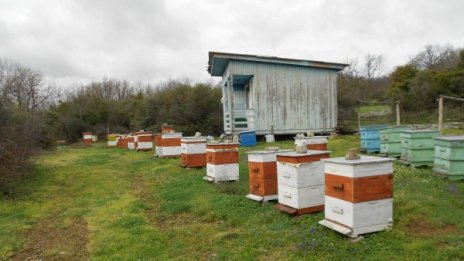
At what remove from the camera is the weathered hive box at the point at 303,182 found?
248 inches

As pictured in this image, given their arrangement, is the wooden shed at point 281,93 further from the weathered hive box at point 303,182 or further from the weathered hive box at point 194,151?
the weathered hive box at point 303,182

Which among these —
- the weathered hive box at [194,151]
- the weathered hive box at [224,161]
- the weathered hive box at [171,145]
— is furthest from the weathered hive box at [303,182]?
the weathered hive box at [171,145]

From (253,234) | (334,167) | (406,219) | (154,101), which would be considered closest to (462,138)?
(406,219)

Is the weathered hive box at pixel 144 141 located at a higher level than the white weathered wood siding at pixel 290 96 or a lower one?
lower

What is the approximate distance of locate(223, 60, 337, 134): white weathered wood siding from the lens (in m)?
21.0

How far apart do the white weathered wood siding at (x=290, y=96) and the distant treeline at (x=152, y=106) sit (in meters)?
2.41

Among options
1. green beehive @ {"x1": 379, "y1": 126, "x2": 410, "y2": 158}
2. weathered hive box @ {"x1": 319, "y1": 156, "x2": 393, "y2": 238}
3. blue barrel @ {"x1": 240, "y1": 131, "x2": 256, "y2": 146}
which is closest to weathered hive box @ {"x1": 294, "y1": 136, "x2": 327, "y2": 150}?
green beehive @ {"x1": 379, "y1": 126, "x2": 410, "y2": 158}

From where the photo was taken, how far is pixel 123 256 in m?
5.64

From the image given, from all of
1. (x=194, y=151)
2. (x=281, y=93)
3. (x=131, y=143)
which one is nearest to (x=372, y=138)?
(x=194, y=151)

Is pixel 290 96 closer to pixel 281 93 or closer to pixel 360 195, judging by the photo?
pixel 281 93

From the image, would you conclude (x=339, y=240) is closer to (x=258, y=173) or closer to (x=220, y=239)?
(x=220, y=239)

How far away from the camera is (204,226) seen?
22.6 feet

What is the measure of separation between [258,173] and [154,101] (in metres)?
34.0

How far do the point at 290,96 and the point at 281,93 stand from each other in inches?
22.6
